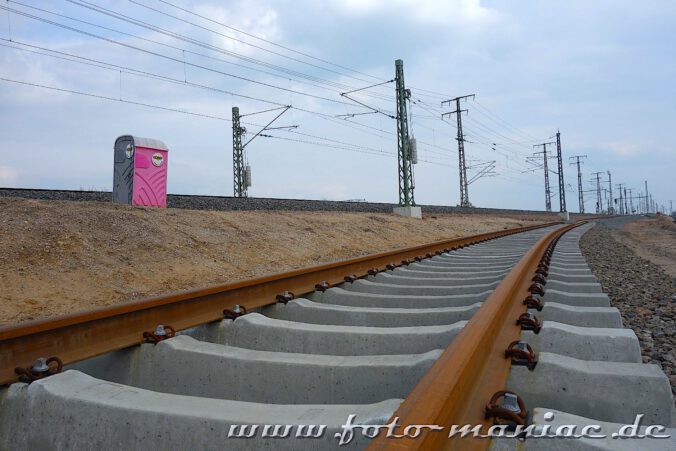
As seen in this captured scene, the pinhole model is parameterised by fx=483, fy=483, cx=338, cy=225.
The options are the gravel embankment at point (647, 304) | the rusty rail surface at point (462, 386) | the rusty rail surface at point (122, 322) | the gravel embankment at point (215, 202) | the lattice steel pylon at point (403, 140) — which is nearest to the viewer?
the rusty rail surface at point (462, 386)

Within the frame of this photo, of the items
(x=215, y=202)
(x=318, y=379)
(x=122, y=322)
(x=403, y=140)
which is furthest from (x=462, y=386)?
(x=403, y=140)

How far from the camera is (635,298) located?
19.1 ft

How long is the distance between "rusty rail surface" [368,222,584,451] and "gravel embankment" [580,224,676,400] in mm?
1239

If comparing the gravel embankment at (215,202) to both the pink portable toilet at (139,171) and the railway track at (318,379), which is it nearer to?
the pink portable toilet at (139,171)

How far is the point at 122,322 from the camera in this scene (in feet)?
8.70

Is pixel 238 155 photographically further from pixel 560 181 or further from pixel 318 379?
pixel 560 181

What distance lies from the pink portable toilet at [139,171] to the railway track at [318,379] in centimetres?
896

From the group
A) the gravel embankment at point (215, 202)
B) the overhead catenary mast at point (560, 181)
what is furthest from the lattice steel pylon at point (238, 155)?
the overhead catenary mast at point (560, 181)

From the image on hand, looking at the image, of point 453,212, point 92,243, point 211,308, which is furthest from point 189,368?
point 453,212

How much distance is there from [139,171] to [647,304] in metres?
10.2

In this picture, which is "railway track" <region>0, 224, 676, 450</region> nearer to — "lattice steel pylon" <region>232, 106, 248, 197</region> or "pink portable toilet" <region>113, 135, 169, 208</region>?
"pink portable toilet" <region>113, 135, 169, 208</region>

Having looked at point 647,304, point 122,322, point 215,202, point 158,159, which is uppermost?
point 158,159

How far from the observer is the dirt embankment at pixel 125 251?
19.2 feet

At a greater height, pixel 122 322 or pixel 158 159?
pixel 158 159
